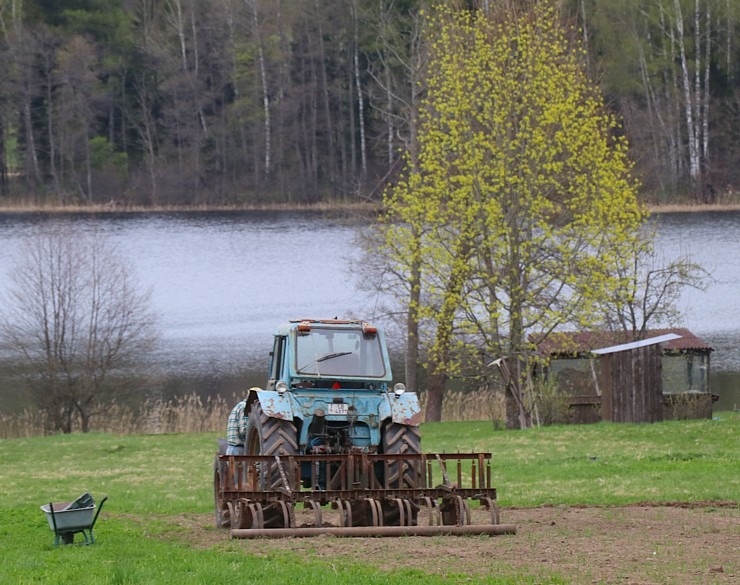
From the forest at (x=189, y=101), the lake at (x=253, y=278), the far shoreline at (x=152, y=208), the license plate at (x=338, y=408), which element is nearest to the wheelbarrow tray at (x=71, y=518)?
the license plate at (x=338, y=408)

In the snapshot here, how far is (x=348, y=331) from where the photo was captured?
1586cm

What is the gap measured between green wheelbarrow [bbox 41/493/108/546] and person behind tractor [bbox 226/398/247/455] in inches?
143

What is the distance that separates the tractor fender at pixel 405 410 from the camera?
48.7 ft

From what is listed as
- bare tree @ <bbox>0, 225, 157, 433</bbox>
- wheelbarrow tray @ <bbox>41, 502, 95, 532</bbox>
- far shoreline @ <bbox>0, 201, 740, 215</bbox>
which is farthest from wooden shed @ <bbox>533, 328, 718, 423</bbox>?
far shoreline @ <bbox>0, 201, 740, 215</bbox>

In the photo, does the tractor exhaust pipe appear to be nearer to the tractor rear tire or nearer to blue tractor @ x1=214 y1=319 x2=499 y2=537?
blue tractor @ x1=214 y1=319 x2=499 y2=537

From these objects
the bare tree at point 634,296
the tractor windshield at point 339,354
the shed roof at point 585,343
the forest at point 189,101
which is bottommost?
the tractor windshield at point 339,354

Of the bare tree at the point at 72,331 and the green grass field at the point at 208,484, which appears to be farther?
the bare tree at the point at 72,331

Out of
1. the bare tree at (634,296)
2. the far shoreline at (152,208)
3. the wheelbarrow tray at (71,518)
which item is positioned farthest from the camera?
the far shoreline at (152,208)

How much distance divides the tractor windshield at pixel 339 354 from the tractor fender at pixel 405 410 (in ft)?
1.22

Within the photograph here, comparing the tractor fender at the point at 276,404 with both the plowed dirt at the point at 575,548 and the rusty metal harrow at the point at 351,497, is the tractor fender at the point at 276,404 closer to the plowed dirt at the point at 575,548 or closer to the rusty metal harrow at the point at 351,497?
the rusty metal harrow at the point at 351,497

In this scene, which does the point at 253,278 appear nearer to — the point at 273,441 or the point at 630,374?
the point at 630,374

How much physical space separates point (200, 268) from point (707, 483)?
51514 mm

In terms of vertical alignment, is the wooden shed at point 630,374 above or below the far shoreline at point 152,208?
below

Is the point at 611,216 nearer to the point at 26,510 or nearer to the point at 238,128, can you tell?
the point at 26,510
